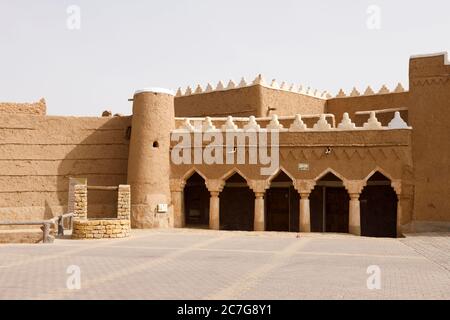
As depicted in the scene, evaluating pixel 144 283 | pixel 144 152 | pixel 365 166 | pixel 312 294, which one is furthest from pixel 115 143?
pixel 312 294

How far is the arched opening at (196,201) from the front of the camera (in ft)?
83.8

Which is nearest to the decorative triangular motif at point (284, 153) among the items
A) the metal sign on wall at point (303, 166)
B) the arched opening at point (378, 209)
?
the metal sign on wall at point (303, 166)

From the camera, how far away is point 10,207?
2238cm

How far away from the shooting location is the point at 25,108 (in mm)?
23656

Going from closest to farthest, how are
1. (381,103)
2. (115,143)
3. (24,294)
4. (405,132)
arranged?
(24,294) → (405,132) → (115,143) → (381,103)

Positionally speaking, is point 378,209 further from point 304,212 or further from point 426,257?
point 426,257

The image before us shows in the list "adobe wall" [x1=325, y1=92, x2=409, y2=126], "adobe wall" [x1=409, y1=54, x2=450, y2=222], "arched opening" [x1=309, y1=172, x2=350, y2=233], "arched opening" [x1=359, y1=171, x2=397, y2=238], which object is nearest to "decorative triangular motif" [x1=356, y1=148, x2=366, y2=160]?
"adobe wall" [x1=409, y1=54, x2=450, y2=222]

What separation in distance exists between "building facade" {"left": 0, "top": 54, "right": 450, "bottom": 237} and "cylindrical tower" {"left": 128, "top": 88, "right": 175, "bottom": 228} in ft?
0.15

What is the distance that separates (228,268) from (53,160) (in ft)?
48.5

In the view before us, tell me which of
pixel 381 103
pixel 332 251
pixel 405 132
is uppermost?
pixel 381 103

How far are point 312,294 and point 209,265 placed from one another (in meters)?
3.65

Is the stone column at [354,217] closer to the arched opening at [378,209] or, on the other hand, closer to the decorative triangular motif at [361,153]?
the decorative triangular motif at [361,153]

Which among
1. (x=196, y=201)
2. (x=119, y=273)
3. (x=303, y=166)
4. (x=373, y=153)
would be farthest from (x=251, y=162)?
(x=119, y=273)
